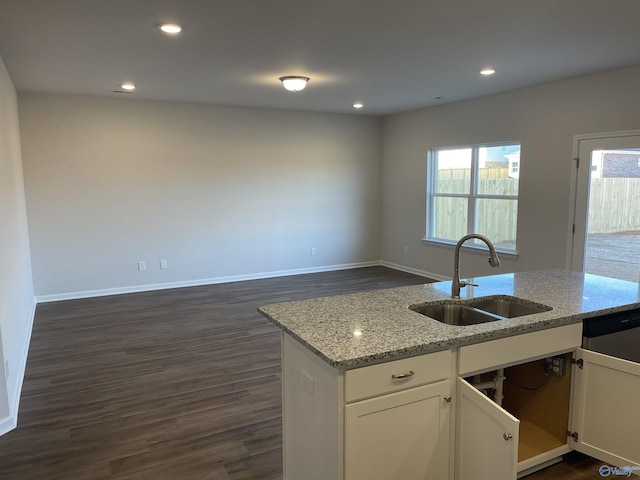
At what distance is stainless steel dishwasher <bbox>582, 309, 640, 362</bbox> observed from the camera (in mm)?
2330

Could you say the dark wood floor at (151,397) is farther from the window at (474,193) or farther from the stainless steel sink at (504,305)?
the window at (474,193)

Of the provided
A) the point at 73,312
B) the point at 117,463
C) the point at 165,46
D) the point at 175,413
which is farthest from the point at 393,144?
the point at 117,463

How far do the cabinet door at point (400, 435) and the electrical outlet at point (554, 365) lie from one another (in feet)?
2.75

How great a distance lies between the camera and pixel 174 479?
2398mm

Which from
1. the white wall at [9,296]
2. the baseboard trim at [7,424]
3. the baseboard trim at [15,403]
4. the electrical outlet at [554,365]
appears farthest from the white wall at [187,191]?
the electrical outlet at [554,365]

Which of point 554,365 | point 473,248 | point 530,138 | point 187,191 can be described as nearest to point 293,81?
point 187,191

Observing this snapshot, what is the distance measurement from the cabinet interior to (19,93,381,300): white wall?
4989mm

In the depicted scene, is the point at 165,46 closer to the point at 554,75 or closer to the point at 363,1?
the point at 363,1

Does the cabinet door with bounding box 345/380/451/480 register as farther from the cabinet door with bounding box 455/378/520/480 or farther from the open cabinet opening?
the open cabinet opening

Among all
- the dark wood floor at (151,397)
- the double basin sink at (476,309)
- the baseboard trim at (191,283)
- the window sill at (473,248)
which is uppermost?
the double basin sink at (476,309)

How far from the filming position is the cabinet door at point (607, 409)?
219 centimetres

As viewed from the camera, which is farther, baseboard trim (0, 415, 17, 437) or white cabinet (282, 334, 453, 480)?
baseboard trim (0, 415, 17, 437)

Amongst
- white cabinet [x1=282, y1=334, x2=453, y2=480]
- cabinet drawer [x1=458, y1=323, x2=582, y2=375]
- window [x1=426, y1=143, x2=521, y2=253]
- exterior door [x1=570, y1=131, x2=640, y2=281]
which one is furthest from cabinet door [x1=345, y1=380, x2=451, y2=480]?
window [x1=426, y1=143, x2=521, y2=253]

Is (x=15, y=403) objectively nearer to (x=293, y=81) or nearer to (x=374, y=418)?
(x=374, y=418)
